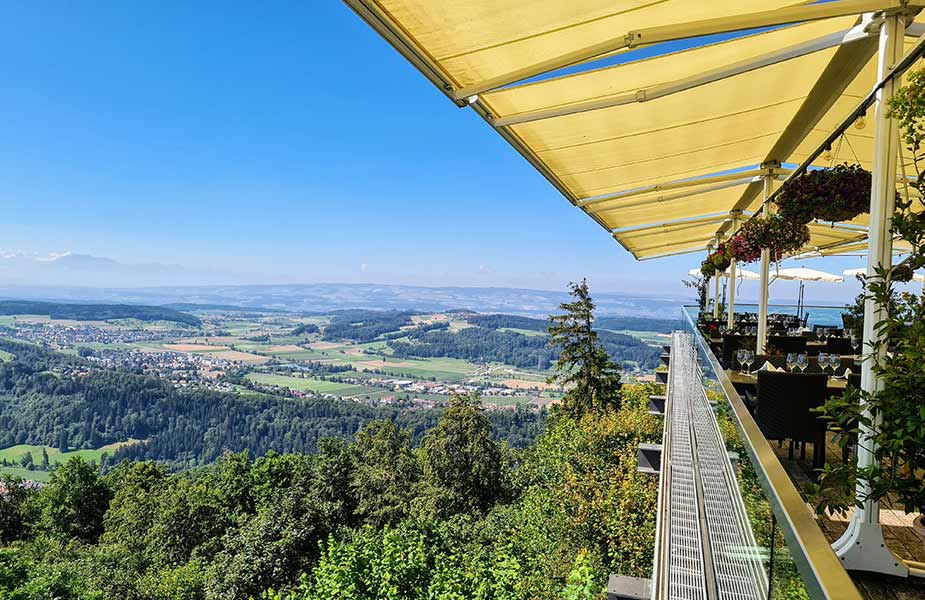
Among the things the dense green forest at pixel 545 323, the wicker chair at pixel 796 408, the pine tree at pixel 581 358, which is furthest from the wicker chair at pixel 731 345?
the dense green forest at pixel 545 323

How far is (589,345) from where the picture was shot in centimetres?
2731

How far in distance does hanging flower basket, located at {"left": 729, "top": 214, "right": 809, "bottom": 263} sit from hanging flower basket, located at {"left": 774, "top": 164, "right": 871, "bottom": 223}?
496 millimetres

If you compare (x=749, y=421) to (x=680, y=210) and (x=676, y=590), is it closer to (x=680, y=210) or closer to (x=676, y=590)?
(x=676, y=590)

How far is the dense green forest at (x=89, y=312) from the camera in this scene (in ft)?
492

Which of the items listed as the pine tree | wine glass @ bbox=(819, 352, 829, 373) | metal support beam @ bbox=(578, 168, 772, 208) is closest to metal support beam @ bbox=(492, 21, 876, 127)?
metal support beam @ bbox=(578, 168, 772, 208)

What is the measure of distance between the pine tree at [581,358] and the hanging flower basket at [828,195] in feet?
75.5

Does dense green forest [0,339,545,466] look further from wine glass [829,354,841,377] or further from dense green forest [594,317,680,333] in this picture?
wine glass [829,354,841,377]

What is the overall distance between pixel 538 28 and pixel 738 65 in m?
1.14

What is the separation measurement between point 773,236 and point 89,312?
181674mm

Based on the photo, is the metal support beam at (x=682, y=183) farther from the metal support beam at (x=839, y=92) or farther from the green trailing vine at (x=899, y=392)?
the green trailing vine at (x=899, y=392)

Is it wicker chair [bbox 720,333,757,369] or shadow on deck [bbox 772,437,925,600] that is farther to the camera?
wicker chair [bbox 720,333,757,369]

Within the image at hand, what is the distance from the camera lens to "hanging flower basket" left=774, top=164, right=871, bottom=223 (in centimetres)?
365

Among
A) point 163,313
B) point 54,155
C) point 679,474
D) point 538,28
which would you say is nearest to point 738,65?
point 538,28

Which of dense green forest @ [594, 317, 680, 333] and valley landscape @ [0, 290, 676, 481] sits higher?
dense green forest @ [594, 317, 680, 333]
